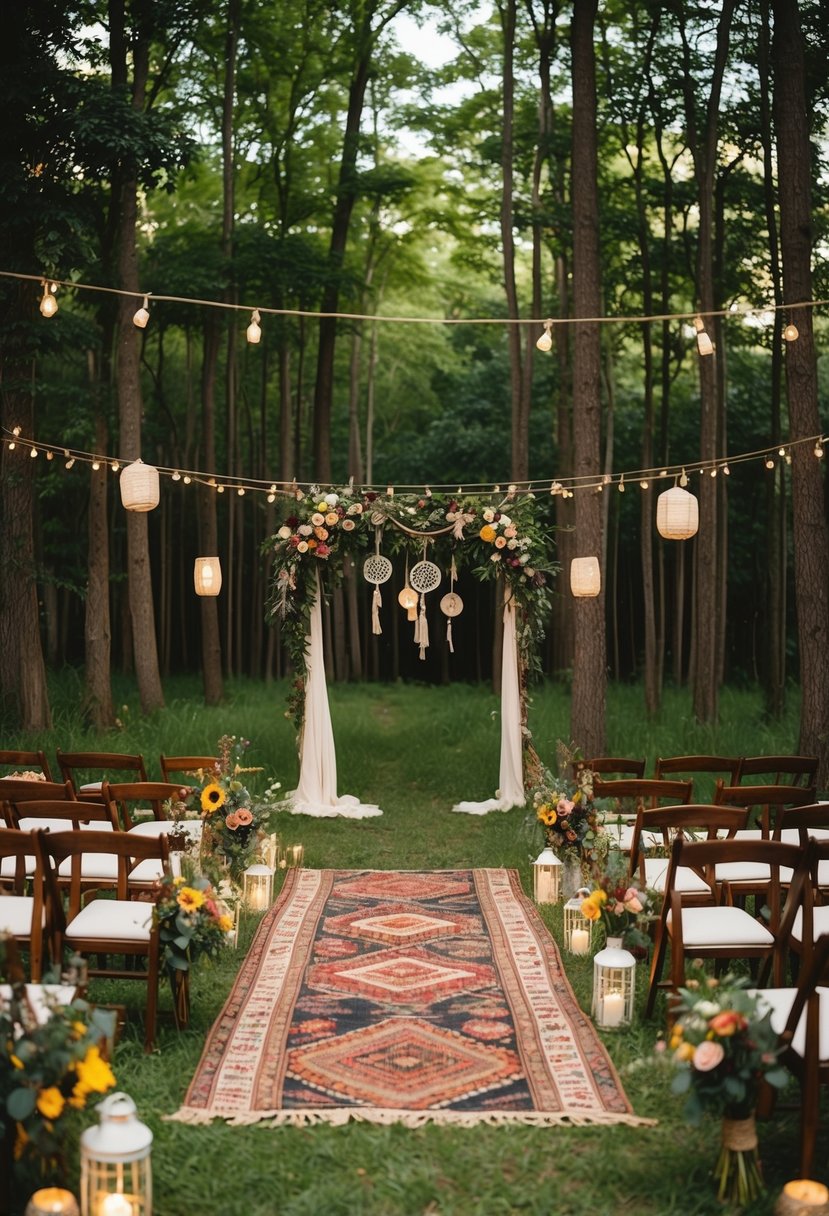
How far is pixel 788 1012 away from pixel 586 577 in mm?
6463

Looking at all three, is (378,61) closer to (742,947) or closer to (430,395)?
(430,395)

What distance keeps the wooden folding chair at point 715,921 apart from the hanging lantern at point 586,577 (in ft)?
16.7

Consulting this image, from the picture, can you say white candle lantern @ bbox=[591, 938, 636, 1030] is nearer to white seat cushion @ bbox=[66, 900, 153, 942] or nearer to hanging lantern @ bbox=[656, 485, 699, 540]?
white seat cushion @ bbox=[66, 900, 153, 942]

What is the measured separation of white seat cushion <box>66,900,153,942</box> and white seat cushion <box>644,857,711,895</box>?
240cm

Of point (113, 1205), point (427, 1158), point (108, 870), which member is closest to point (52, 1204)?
point (113, 1205)

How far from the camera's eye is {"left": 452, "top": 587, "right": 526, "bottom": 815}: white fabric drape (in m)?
11.3

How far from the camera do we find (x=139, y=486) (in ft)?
29.9

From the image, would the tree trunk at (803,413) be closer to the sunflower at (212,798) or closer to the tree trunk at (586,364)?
the tree trunk at (586,364)

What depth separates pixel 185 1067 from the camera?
479cm

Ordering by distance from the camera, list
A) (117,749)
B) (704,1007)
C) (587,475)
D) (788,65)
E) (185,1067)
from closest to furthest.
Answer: (704,1007) → (185,1067) → (788,65) → (587,475) → (117,749)

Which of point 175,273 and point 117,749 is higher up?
point 175,273

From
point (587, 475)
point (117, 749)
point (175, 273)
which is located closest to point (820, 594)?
point (587, 475)

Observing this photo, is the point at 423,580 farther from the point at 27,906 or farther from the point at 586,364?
the point at 27,906

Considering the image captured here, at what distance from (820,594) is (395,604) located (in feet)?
47.3
